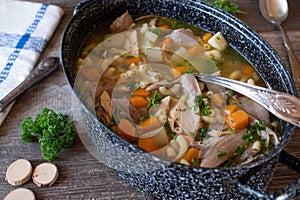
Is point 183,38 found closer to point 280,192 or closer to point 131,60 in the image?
point 131,60

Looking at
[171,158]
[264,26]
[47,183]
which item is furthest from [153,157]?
[264,26]

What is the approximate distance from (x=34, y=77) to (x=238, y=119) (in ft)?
3.54

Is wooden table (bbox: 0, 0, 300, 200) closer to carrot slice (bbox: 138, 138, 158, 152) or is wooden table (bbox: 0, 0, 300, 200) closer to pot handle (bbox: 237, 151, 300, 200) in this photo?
carrot slice (bbox: 138, 138, 158, 152)

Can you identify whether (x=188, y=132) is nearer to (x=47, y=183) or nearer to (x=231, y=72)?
(x=231, y=72)

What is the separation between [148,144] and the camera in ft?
5.41

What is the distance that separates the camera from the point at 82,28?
6.64 ft

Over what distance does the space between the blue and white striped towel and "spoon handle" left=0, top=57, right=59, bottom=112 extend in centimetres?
4

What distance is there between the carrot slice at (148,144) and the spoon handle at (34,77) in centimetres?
80

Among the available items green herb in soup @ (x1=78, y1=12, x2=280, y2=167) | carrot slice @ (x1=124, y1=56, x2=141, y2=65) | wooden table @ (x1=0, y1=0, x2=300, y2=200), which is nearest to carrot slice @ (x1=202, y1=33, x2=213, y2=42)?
green herb in soup @ (x1=78, y1=12, x2=280, y2=167)

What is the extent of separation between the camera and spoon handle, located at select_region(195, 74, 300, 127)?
1537 mm

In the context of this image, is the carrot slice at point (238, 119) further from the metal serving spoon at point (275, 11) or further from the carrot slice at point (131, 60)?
the metal serving spoon at point (275, 11)

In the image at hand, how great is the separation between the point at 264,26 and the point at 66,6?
4.03ft

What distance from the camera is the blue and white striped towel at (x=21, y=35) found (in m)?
2.24

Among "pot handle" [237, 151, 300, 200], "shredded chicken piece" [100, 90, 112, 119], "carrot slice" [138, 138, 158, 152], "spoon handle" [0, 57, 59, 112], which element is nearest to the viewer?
"pot handle" [237, 151, 300, 200]
